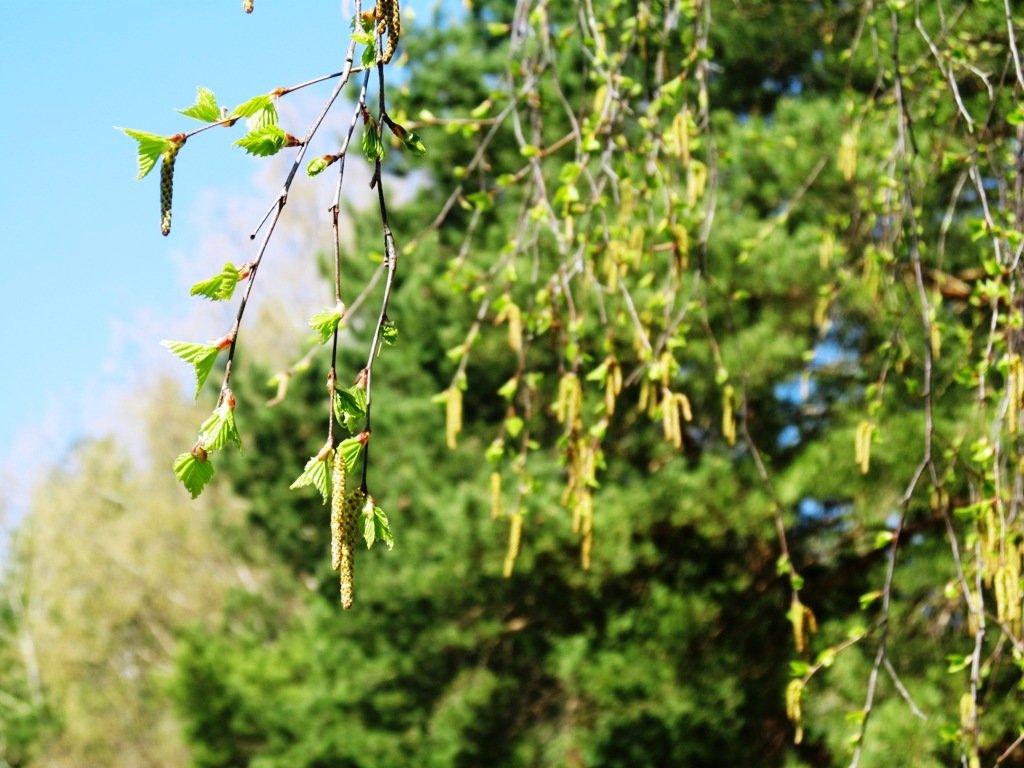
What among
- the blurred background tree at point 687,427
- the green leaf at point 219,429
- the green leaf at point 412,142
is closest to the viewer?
the green leaf at point 219,429

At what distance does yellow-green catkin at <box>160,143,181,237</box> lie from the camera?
1.10 metres

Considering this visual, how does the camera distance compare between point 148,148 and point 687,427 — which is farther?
point 687,427

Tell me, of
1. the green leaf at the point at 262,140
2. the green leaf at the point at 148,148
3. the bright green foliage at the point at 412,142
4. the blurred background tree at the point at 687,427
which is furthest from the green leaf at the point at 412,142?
the blurred background tree at the point at 687,427

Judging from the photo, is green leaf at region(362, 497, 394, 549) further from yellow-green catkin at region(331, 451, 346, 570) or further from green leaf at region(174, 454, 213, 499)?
Answer: green leaf at region(174, 454, 213, 499)

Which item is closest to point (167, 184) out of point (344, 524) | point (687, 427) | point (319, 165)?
point (319, 165)

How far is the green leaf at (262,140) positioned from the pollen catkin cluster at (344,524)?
0.28 meters

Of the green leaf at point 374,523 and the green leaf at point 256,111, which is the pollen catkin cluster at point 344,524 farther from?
the green leaf at point 256,111

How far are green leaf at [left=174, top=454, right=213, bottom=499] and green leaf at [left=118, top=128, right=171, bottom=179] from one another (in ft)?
0.87

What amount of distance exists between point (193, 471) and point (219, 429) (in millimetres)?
51

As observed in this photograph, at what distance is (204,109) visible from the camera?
1.10 meters

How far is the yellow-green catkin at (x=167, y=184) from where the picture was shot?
43.4 inches

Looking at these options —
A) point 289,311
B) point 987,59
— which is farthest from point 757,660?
point 289,311

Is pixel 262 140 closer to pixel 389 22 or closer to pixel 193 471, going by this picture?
pixel 389 22

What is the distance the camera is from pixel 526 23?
2318 millimetres
